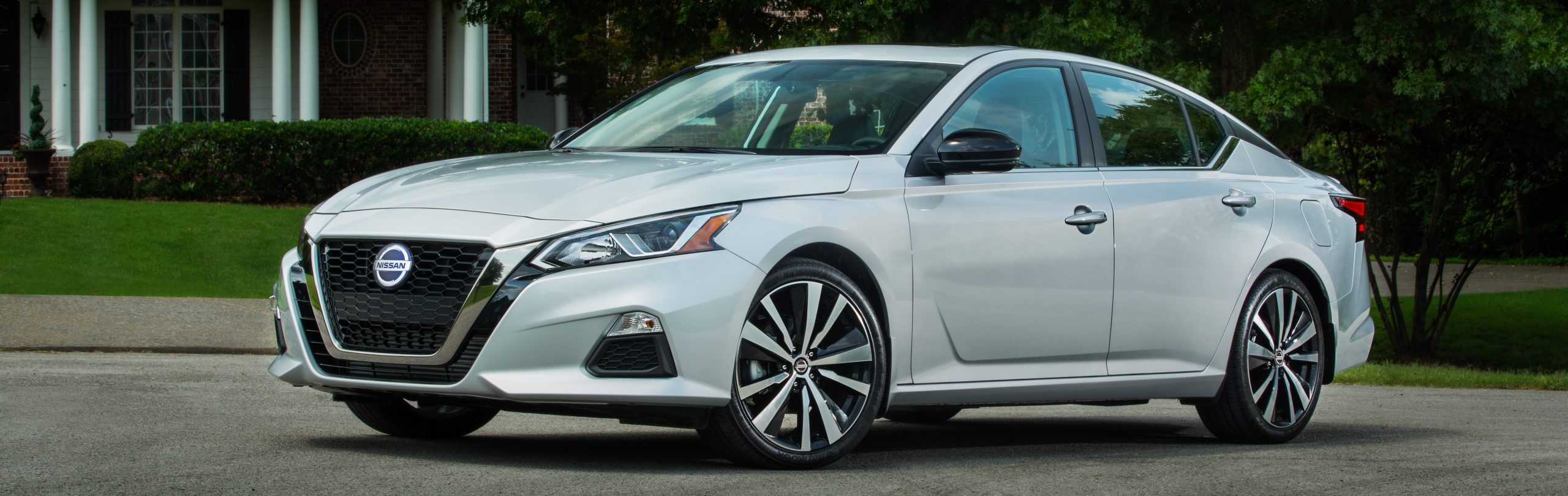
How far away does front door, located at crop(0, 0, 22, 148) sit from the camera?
26453mm

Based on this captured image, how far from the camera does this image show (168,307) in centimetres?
1339

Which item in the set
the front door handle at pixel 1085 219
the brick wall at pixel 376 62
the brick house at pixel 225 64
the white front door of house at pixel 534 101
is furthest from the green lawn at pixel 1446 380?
the white front door of house at pixel 534 101

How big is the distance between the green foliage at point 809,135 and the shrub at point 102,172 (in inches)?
726

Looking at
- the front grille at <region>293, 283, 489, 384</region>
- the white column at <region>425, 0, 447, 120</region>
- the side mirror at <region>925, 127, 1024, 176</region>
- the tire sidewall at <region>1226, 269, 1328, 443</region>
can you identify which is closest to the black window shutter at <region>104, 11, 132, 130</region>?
the white column at <region>425, 0, 447, 120</region>

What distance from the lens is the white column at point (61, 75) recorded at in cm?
2488

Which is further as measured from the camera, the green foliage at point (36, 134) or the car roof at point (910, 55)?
the green foliage at point (36, 134)

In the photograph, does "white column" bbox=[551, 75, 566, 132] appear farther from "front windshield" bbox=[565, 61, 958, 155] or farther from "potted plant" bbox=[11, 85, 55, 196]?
"front windshield" bbox=[565, 61, 958, 155]

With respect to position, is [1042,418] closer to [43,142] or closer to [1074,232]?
[1074,232]

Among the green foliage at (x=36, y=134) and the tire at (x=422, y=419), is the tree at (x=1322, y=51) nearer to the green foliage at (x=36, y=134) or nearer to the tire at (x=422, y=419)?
the tire at (x=422, y=419)

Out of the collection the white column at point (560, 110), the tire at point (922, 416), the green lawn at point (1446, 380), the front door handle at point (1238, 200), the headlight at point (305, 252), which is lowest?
the green lawn at point (1446, 380)

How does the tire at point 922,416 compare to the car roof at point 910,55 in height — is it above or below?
below

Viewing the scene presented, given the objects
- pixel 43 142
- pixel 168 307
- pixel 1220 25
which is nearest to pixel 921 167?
pixel 168 307

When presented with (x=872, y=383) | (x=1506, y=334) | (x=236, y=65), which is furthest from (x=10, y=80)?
(x=872, y=383)

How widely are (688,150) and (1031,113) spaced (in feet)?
4.55
